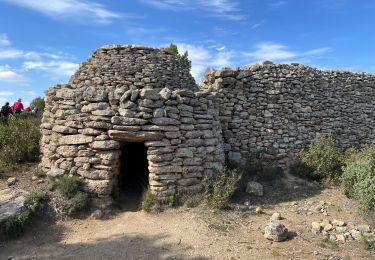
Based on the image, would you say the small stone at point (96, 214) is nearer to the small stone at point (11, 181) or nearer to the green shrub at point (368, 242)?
the small stone at point (11, 181)

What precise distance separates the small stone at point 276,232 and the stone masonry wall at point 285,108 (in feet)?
10.2

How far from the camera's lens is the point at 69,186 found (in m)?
6.41

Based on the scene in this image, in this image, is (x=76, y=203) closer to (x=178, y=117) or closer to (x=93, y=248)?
(x=93, y=248)

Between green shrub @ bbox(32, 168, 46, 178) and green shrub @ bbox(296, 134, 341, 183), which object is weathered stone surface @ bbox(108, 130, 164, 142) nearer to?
green shrub @ bbox(32, 168, 46, 178)

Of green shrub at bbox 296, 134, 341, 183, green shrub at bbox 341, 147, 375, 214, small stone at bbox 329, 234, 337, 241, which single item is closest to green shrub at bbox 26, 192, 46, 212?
small stone at bbox 329, 234, 337, 241

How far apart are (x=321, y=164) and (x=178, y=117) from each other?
13.1 ft

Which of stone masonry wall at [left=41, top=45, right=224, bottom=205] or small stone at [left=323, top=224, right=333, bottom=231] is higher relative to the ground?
stone masonry wall at [left=41, top=45, right=224, bottom=205]

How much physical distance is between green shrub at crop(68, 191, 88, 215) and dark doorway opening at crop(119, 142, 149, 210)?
85 centimetres

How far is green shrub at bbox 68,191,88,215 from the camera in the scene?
246 inches

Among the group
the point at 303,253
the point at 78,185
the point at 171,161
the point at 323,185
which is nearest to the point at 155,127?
the point at 171,161

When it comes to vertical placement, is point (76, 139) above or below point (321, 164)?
above

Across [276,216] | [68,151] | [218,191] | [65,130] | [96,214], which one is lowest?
[276,216]

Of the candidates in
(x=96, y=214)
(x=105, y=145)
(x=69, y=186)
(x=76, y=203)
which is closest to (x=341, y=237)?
(x=96, y=214)

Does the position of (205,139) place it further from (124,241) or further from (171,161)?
(124,241)
